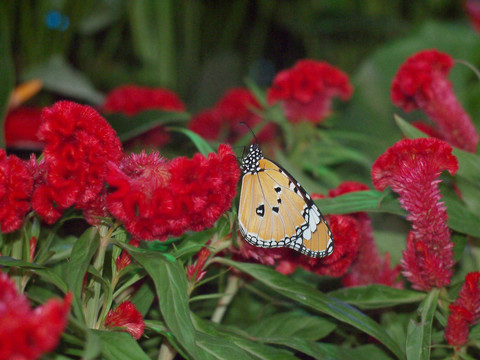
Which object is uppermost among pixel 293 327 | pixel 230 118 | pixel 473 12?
pixel 473 12

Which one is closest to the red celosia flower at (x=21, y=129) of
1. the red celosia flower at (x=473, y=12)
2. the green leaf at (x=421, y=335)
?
the green leaf at (x=421, y=335)

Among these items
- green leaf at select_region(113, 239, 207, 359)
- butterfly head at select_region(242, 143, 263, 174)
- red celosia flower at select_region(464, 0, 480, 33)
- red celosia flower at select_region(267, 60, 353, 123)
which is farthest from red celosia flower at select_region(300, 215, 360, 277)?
red celosia flower at select_region(464, 0, 480, 33)

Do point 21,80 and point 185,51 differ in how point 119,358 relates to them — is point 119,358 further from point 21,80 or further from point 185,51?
point 185,51

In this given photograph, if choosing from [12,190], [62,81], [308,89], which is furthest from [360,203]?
[62,81]

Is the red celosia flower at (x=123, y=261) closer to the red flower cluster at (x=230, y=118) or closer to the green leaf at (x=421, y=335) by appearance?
the green leaf at (x=421, y=335)

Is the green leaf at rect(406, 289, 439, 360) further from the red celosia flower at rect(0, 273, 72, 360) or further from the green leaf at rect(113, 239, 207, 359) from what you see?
the red celosia flower at rect(0, 273, 72, 360)

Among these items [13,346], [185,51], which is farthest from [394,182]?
[185,51]

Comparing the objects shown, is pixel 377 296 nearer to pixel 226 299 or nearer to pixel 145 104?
pixel 226 299
